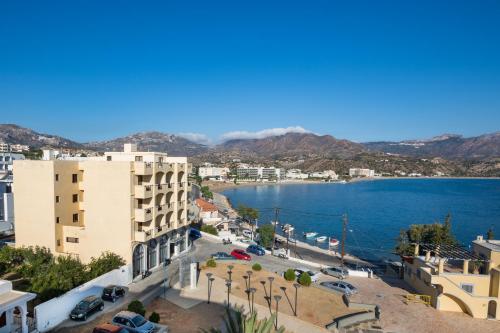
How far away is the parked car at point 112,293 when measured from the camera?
21.5 m

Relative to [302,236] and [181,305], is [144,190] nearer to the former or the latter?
[181,305]

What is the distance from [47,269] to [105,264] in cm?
342

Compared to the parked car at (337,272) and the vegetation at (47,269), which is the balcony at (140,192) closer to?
the vegetation at (47,269)

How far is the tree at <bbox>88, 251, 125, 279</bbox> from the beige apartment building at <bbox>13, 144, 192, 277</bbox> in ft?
2.94

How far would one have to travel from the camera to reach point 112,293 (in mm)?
21562

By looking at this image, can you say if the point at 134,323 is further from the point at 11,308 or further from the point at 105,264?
the point at 105,264

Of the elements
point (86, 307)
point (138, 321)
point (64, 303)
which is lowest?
point (86, 307)

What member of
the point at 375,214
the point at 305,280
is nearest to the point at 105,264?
the point at 305,280

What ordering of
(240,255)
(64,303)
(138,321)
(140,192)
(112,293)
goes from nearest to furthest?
(138,321), (64,303), (112,293), (140,192), (240,255)

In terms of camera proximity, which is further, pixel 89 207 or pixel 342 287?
pixel 89 207

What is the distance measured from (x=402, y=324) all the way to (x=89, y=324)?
17454 millimetres

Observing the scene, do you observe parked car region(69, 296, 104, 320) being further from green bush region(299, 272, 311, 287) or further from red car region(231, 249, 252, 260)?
red car region(231, 249, 252, 260)

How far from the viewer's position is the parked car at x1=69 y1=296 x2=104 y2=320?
18.5 meters

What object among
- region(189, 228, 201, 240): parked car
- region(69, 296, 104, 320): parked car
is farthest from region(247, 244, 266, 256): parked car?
region(69, 296, 104, 320): parked car
